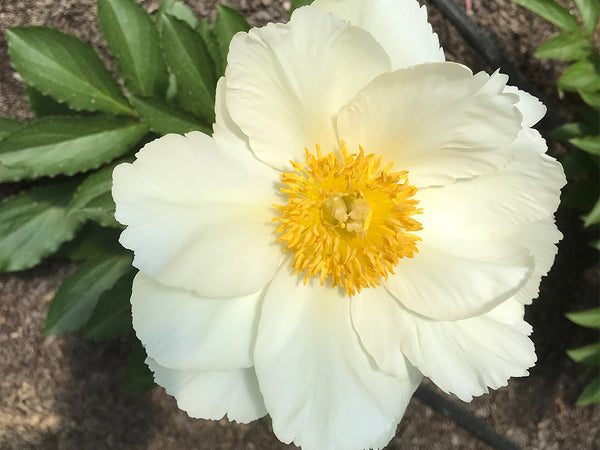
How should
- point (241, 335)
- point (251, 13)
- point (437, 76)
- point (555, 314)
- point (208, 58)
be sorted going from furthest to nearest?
point (555, 314) < point (251, 13) < point (208, 58) < point (241, 335) < point (437, 76)

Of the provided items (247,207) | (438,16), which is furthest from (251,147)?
(438,16)

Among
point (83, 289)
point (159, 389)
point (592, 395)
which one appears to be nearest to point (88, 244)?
point (83, 289)

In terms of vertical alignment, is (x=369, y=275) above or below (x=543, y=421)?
above

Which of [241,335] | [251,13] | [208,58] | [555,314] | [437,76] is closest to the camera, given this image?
[437,76]

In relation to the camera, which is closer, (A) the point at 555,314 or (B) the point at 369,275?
(B) the point at 369,275

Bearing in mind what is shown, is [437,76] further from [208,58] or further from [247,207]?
[208,58]

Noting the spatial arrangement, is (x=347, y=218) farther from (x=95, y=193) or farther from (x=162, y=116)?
(x=95, y=193)

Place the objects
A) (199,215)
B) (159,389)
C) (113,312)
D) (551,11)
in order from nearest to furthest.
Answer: (199,215), (113,312), (551,11), (159,389)
